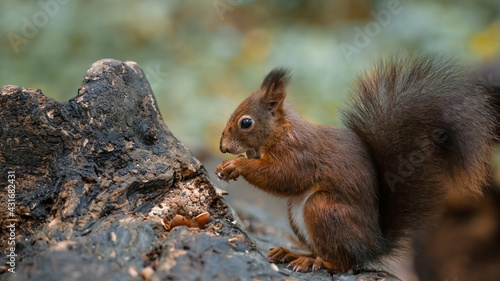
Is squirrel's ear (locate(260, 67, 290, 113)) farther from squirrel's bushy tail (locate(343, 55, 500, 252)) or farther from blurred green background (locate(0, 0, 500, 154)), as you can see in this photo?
blurred green background (locate(0, 0, 500, 154))

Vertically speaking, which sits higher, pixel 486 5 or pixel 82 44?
pixel 82 44

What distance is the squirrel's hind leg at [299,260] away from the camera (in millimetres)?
1728

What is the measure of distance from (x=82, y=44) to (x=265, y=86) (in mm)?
2454

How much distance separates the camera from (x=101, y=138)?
1.66 metres

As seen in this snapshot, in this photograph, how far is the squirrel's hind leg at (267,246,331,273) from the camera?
1.73 metres

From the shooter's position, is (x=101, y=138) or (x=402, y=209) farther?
(x=402, y=209)

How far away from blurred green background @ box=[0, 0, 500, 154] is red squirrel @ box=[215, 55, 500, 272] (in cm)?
164

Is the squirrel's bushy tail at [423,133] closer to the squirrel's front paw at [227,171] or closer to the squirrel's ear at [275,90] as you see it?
the squirrel's ear at [275,90]

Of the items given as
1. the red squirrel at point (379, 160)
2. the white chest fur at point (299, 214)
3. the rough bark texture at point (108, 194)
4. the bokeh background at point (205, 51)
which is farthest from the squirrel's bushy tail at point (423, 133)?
the bokeh background at point (205, 51)

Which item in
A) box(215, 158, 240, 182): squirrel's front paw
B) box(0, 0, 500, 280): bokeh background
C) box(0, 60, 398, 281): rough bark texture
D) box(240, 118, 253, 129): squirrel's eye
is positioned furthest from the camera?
box(0, 0, 500, 280): bokeh background

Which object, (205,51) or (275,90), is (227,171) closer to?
(275,90)

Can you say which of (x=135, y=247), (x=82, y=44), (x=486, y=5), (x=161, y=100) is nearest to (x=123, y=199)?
(x=135, y=247)

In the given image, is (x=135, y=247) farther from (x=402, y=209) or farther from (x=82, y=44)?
(x=82, y=44)

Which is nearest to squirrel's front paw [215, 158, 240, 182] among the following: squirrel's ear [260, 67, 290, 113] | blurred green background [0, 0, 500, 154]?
squirrel's ear [260, 67, 290, 113]
